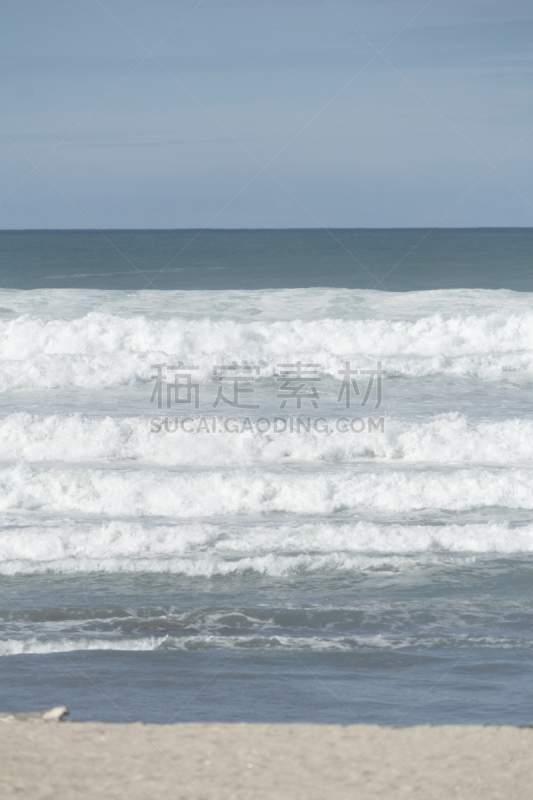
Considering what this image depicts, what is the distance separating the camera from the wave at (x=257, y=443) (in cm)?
984

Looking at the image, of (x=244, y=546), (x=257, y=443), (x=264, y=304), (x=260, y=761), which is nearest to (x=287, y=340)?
(x=264, y=304)

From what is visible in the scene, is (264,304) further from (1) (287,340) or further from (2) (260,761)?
(2) (260,761)

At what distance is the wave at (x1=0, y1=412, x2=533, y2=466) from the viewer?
984cm

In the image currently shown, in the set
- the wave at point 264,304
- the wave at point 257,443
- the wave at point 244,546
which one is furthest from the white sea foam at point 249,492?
the wave at point 264,304

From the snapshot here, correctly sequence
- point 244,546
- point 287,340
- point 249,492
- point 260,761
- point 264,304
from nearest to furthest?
point 260,761
point 244,546
point 249,492
point 287,340
point 264,304

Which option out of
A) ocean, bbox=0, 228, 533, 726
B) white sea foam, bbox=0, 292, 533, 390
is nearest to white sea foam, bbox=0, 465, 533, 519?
ocean, bbox=0, 228, 533, 726

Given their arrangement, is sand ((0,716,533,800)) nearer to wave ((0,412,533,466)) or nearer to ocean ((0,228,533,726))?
ocean ((0,228,533,726))

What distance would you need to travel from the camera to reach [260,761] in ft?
11.6

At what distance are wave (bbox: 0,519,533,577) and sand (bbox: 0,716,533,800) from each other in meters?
2.64

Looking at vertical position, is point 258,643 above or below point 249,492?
below

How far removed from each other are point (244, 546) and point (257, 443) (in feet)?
10.2

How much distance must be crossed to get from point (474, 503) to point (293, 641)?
3716 mm

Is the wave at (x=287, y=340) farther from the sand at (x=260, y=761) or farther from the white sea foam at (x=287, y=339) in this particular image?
the sand at (x=260, y=761)

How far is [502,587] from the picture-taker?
20.3 feet
